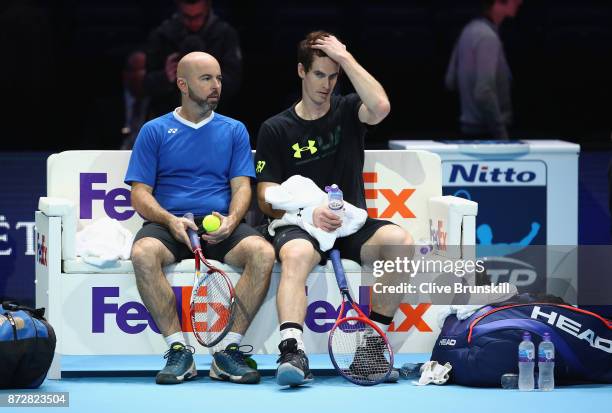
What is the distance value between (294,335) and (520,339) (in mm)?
991

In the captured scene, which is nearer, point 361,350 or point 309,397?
point 309,397

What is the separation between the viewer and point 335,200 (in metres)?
7.11

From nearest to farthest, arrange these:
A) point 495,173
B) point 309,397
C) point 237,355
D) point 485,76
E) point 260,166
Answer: point 309,397 → point 237,355 → point 260,166 → point 495,173 → point 485,76

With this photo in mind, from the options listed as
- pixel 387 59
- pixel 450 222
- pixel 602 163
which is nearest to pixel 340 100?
pixel 450 222

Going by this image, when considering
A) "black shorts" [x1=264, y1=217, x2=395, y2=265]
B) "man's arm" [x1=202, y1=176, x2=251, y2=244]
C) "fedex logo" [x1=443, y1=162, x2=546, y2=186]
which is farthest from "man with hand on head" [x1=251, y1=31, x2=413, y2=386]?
"fedex logo" [x1=443, y1=162, x2=546, y2=186]

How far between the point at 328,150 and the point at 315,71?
1.26ft

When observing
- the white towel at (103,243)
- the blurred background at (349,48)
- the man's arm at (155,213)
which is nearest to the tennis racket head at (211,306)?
the man's arm at (155,213)

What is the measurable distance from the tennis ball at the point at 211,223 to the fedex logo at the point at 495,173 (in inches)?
82.2

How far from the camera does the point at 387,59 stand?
35.9 feet

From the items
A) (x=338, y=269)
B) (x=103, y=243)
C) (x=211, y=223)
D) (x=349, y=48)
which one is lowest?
(x=338, y=269)

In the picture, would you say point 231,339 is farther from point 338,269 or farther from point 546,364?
point 546,364

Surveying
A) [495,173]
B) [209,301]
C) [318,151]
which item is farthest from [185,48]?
[209,301]

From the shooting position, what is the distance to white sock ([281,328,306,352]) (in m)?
6.75

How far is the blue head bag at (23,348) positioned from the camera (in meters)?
6.64
